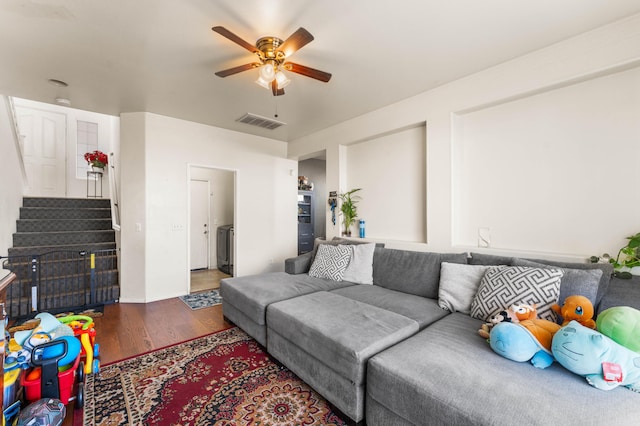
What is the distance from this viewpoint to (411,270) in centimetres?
275

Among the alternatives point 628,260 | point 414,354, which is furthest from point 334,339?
point 628,260

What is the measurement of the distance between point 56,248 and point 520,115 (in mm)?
5849

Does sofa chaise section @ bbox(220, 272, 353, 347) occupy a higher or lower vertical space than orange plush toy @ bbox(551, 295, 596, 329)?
lower

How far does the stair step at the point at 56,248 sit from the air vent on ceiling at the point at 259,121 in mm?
2786

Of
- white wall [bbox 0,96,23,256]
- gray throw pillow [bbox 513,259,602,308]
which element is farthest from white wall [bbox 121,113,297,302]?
gray throw pillow [bbox 513,259,602,308]

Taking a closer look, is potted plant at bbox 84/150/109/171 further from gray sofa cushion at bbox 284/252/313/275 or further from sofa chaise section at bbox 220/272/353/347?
gray sofa cushion at bbox 284/252/313/275

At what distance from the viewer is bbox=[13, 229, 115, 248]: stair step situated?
3748 millimetres

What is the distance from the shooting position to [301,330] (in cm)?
186

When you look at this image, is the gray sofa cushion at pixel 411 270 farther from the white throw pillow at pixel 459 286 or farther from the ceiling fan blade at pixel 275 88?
the ceiling fan blade at pixel 275 88

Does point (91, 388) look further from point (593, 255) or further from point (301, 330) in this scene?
point (593, 255)

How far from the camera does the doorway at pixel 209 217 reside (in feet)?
18.4

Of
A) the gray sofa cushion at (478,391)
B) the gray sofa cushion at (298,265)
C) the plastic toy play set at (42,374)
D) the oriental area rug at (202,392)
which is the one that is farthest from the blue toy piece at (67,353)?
the gray sofa cushion at (298,265)

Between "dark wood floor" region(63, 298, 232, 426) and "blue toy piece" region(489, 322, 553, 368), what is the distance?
98.9 inches

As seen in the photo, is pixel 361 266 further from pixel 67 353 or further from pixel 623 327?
pixel 67 353
